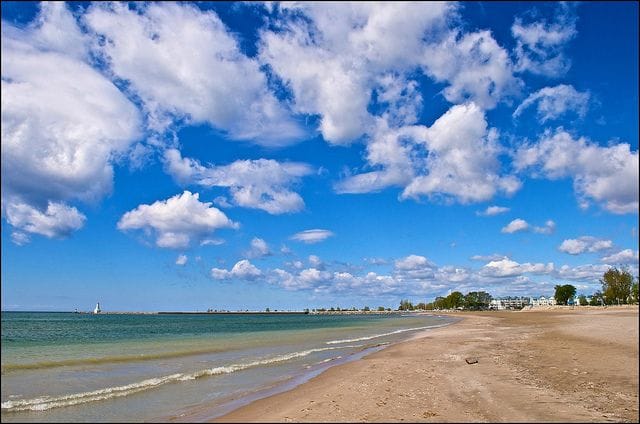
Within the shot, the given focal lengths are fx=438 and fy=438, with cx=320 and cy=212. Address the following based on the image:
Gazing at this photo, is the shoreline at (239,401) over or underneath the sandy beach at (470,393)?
underneath

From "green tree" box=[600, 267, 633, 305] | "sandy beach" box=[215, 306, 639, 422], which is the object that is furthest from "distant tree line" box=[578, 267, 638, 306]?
"sandy beach" box=[215, 306, 639, 422]

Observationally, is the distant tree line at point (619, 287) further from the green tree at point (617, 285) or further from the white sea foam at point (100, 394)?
the white sea foam at point (100, 394)

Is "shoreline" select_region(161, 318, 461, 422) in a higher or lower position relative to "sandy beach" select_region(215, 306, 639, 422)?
lower

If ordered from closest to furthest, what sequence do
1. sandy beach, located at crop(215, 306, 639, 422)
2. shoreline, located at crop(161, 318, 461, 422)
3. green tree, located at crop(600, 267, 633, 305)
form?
sandy beach, located at crop(215, 306, 639, 422) → shoreline, located at crop(161, 318, 461, 422) → green tree, located at crop(600, 267, 633, 305)

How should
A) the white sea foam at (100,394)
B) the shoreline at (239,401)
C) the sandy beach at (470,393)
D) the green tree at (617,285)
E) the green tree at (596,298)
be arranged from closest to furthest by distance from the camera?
the sandy beach at (470,393), the shoreline at (239,401), the white sea foam at (100,394), the green tree at (617,285), the green tree at (596,298)

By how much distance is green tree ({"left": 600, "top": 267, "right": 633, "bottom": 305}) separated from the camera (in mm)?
122781

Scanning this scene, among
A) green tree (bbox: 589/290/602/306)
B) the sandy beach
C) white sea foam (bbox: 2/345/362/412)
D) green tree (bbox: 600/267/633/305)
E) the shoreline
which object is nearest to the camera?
the sandy beach

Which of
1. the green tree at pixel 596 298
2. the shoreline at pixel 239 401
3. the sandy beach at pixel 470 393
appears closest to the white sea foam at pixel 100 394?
the shoreline at pixel 239 401

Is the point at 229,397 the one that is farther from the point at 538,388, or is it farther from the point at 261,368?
the point at 538,388

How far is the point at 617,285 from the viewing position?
411 feet

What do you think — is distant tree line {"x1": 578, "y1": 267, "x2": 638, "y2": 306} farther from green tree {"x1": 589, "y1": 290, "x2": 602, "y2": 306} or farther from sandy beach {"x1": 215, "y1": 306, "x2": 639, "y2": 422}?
sandy beach {"x1": 215, "y1": 306, "x2": 639, "y2": 422}

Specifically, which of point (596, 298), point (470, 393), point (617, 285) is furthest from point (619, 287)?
point (470, 393)

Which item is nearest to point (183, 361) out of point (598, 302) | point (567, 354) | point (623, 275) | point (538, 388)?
point (538, 388)

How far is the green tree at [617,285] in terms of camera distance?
12278 cm
